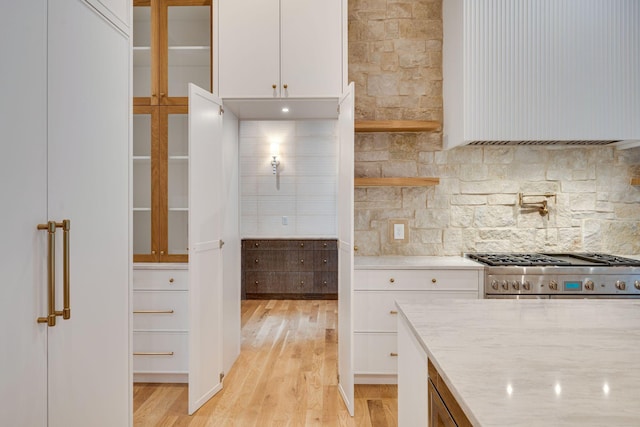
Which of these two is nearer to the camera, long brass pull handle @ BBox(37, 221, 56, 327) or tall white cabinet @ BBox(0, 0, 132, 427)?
tall white cabinet @ BBox(0, 0, 132, 427)

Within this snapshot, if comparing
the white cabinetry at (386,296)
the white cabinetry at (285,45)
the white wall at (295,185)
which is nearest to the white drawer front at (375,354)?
the white cabinetry at (386,296)

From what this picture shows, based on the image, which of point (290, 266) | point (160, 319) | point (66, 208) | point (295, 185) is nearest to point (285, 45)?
point (66, 208)

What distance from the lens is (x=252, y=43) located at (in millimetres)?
2992

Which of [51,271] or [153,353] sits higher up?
[51,271]

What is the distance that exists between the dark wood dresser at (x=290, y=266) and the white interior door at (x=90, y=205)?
12.9 feet

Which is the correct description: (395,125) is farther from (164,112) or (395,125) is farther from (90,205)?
(90,205)

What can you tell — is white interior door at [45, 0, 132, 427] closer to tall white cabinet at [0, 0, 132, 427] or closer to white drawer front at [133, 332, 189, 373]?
tall white cabinet at [0, 0, 132, 427]

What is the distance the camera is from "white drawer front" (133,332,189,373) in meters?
3.06

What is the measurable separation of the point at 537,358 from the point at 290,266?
16.2ft

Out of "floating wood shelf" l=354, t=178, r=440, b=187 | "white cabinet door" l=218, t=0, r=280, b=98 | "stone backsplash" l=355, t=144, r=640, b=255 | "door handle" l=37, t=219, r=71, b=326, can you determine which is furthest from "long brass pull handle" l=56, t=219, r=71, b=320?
Answer: "stone backsplash" l=355, t=144, r=640, b=255

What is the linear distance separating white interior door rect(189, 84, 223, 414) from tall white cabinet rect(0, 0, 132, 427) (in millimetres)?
697

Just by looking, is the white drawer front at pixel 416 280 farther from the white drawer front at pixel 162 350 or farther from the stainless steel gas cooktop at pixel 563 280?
the white drawer front at pixel 162 350

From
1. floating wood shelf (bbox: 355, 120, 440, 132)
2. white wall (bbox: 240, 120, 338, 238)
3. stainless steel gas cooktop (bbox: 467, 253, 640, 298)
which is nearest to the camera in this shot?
stainless steel gas cooktop (bbox: 467, 253, 640, 298)

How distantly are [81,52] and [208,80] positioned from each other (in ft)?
5.16
